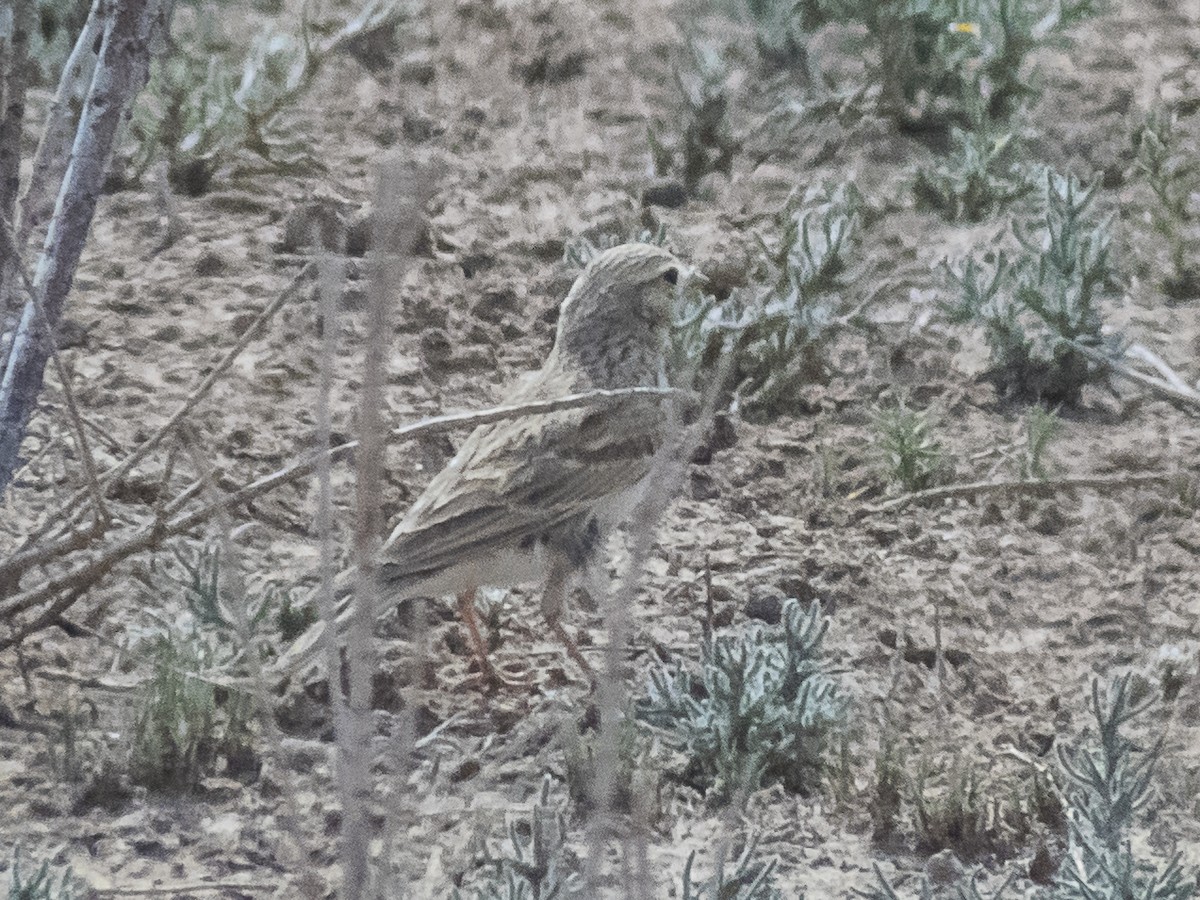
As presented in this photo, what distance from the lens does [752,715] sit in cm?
414

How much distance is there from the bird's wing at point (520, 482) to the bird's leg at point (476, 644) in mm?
223

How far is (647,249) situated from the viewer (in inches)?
193

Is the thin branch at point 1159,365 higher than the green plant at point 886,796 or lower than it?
higher

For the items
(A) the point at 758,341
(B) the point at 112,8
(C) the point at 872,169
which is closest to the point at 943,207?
(C) the point at 872,169

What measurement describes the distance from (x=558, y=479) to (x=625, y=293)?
0.58 meters

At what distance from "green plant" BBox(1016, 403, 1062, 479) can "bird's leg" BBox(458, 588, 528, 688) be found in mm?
1564

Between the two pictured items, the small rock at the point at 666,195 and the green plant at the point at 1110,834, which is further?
the small rock at the point at 666,195

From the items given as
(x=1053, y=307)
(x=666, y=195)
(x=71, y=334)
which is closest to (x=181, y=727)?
(x=71, y=334)

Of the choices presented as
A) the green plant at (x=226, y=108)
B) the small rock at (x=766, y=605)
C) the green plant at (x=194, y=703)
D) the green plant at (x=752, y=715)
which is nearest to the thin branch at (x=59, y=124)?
the green plant at (x=194, y=703)

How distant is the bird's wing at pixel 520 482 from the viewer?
14.2ft

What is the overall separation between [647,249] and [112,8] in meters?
1.61

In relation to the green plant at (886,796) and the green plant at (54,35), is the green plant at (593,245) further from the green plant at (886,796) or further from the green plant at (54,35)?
the green plant at (886,796)

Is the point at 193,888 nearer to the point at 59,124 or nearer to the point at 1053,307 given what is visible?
A: the point at 59,124

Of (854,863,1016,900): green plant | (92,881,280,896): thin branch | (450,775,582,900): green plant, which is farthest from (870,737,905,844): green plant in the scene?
(92,881,280,896): thin branch
